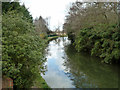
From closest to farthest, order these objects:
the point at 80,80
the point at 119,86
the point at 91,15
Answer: the point at 119,86, the point at 80,80, the point at 91,15

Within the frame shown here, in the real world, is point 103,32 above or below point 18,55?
above

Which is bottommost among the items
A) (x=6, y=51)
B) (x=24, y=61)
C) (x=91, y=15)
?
(x=24, y=61)

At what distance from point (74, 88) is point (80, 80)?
4.54 feet

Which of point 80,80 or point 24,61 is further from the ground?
point 24,61

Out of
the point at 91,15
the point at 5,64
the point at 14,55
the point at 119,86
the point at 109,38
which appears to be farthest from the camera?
the point at 91,15

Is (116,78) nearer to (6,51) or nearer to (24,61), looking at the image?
(24,61)

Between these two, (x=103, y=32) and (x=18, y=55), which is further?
(x=103, y=32)

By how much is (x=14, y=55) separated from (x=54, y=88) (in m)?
3.40

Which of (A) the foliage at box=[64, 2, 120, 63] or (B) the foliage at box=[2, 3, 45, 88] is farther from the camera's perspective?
(A) the foliage at box=[64, 2, 120, 63]

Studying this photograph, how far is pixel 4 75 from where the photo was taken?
205 inches

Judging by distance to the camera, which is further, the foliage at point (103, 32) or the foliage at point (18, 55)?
the foliage at point (103, 32)

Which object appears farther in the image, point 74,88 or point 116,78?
point 116,78

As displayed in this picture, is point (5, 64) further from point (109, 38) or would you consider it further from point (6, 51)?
point (109, 38)

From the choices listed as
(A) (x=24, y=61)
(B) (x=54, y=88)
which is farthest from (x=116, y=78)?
(A) (x=24, y=61)
